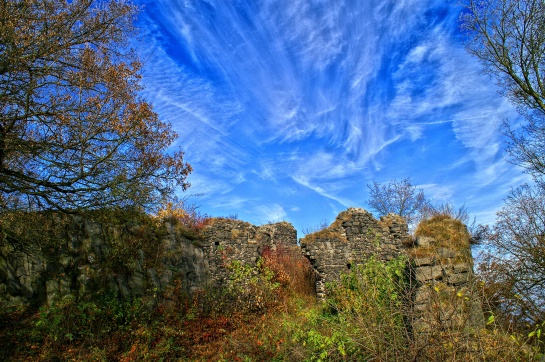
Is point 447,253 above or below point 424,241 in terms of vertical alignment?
below

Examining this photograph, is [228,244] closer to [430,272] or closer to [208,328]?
[208,328]

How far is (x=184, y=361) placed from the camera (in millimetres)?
9258

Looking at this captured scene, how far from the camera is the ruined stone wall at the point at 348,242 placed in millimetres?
15352

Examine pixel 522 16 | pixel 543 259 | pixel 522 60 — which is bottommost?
pixel 543 259

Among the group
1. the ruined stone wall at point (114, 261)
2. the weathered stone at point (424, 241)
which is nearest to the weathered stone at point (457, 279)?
the weathered stone at point (424, 241)

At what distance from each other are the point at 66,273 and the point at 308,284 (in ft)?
32.6

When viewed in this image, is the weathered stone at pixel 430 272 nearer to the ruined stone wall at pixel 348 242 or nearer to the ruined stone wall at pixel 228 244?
the ruined stone wall at pixel 348 242

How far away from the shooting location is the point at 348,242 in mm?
15961

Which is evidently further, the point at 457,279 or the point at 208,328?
the point at 208,328

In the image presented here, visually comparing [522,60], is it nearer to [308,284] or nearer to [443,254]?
[443,254]

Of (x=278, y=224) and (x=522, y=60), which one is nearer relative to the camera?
(x=522, y=60)

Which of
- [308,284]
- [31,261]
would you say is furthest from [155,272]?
[308,284]

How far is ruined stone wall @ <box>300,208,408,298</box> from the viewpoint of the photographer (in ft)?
50.4

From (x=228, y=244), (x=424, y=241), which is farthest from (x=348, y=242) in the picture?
(x=424, y=241)
